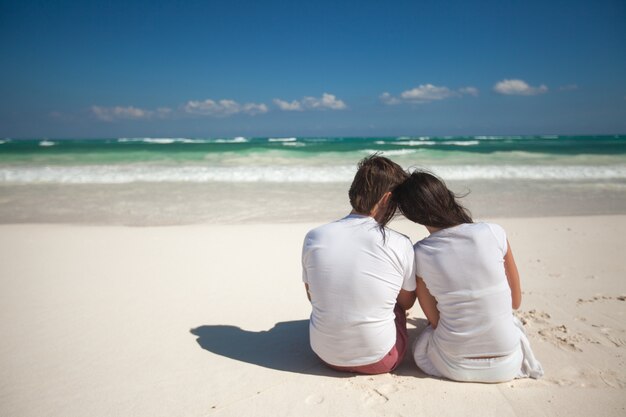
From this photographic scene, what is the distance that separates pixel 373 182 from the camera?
81.8 inches

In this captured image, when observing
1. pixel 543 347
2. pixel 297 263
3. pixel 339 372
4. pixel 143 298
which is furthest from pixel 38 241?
pixel 543 347

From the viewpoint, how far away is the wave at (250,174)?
12367mm

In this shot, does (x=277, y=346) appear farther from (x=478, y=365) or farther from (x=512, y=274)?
A: (x=512, y=274)

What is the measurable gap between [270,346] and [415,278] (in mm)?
1324

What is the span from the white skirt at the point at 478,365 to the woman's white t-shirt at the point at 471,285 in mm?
56

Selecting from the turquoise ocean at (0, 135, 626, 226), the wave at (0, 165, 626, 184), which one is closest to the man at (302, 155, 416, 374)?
the turquoise ocean at (0, 135, 626, 226)

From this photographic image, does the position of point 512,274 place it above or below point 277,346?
above

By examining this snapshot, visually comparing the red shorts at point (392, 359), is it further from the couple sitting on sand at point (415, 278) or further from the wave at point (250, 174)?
the wave at point (250, 174)

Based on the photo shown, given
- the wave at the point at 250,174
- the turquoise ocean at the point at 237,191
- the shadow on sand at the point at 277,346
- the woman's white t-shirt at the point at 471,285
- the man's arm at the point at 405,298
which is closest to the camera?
the woman's white t-shirt at the point at 471,285

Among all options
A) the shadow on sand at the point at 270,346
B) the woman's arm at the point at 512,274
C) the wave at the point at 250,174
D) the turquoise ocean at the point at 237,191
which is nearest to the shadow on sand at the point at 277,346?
the shadow on sand at the point at 270,346

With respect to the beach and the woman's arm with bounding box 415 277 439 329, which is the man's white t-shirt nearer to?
the woman's arm with bounding box 415 277 439 329

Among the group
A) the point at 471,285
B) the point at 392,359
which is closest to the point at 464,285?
the point at 471,285

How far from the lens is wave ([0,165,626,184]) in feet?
40.6

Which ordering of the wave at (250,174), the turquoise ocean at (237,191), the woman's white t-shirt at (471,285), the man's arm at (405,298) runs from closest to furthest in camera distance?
the woman's white t-shirt at (471,285), the man's arm at (405,298), the turquoise ocean at (237,191), the wave at (250,174)
